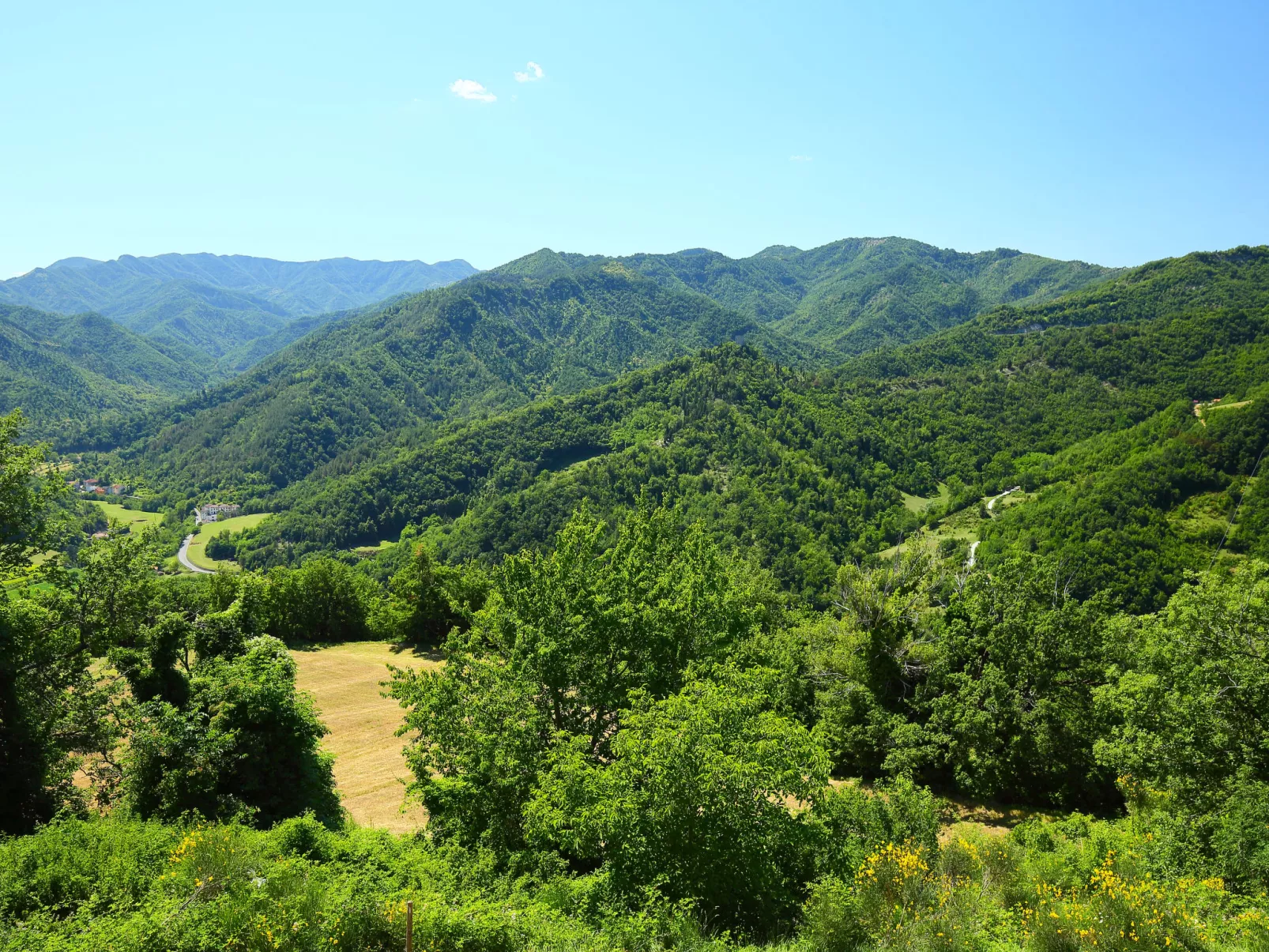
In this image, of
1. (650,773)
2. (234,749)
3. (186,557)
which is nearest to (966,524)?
(650,773)

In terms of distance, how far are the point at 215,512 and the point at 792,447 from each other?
16867 centimetres

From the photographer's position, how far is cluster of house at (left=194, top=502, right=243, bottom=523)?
182 m

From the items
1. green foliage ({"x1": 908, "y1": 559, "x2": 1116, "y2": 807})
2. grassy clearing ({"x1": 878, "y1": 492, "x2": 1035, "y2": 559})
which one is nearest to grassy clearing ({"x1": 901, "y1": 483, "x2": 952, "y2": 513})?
grassy clearing ({"x1": 878, "y1": 492, "x2": 1035, "y2": 559})

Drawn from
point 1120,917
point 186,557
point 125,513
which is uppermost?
point 125,513

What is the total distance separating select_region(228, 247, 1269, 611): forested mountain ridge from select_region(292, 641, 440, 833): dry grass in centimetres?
8154

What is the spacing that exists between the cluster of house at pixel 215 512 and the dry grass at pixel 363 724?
165 metres

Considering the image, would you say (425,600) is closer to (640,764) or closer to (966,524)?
(640,764)

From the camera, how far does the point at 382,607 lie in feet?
176

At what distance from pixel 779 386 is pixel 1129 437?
83.3 m

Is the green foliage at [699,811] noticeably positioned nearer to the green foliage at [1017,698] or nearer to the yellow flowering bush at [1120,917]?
the yellow flowering bush at [1120,917]

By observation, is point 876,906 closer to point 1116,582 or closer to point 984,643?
point 984,643

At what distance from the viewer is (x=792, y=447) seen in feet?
503

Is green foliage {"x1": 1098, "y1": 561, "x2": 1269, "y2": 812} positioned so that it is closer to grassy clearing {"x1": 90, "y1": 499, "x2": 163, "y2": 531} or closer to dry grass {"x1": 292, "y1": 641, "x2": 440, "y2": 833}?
dry grass {"x1": 292, "y1": 641, "x2": 440, "y2": 833}

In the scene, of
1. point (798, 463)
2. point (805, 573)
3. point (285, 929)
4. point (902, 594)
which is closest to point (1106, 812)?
point (902, 594)
